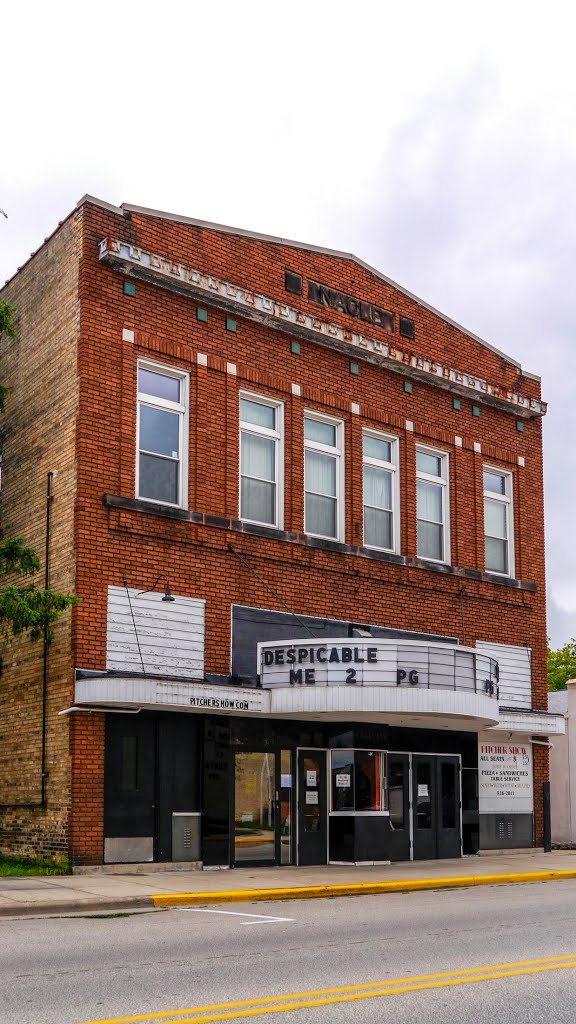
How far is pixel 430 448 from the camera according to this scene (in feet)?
84.9

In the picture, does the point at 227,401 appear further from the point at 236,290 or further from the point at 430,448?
the point at 430,448

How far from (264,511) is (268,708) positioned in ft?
13.2

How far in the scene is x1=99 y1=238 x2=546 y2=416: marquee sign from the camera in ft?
67.8

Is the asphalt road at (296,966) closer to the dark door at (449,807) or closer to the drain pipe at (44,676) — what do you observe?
the drain pipe at (44,676)

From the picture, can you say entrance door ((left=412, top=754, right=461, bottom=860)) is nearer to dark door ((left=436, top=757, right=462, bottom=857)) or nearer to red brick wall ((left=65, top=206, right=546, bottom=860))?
dark door ((left=436, top=757, right=462, bottom=857))

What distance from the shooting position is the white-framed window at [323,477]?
2341cm

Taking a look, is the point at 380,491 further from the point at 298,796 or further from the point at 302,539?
the point at 298,796

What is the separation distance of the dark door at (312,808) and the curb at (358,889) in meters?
2.99

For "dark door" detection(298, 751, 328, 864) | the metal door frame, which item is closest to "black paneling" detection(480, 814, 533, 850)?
the metal door frame

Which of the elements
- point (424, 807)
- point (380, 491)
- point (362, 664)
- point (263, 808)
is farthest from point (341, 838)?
point (380, 491)

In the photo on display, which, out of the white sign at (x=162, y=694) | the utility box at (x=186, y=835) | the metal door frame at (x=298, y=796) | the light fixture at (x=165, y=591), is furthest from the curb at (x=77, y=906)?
the metal door frame at (x=298, y=796)

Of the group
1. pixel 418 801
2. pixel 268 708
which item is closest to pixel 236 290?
pixel 268 708

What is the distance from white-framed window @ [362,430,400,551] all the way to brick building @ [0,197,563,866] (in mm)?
64

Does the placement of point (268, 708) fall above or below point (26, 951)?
above
